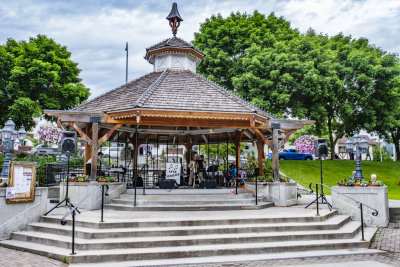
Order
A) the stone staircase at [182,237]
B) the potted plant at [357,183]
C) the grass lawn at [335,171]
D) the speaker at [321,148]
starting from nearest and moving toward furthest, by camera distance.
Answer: the stone staircase at [182,237]
the speaker at [321,148]
the potted plant at [357,183]
the grass lawn at [335,171]

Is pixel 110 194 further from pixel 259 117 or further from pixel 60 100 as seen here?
pixel 60 100

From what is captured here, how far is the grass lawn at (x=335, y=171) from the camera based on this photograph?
2135cm

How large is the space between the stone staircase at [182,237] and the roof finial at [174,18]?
10.7 m

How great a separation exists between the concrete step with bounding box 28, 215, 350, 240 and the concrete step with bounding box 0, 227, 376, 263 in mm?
527

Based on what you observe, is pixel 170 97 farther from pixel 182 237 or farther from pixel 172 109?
pixel 182 237

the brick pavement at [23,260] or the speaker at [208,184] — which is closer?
the brick pavement at [23,260]

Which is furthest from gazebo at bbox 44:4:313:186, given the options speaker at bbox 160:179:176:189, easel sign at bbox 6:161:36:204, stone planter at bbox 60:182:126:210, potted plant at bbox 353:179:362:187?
potted plant at bbox 353:179:362:187

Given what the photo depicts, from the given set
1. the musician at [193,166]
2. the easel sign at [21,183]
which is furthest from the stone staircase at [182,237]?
the musician at [193,166]

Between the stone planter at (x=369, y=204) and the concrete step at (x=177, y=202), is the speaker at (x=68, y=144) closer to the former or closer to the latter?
the concrete step at (x=177, y=202)

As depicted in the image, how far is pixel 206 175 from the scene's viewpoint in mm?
15312

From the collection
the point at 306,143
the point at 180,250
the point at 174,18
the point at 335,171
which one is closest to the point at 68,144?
the point at 180,250

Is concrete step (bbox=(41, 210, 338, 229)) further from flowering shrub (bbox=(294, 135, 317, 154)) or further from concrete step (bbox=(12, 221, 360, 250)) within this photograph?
flowering shrub (bbox=(294, 135, 317, 154))

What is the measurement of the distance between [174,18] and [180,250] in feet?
42.5

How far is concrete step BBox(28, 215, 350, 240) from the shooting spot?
7.32 meters
